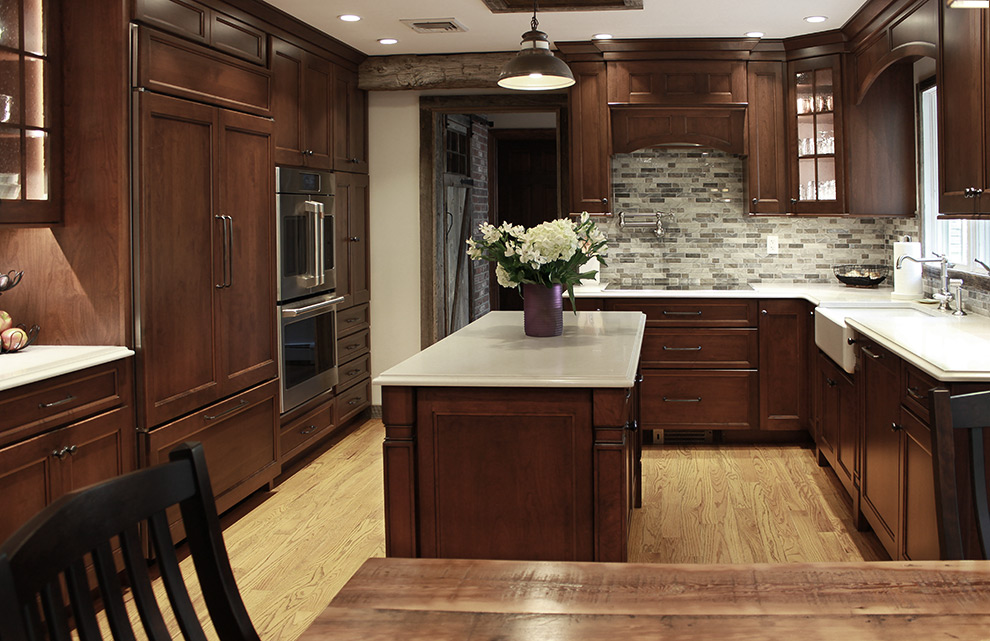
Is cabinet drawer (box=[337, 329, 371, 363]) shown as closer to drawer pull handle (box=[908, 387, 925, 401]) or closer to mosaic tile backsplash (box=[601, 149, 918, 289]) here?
mosaic tile backsplash (box=[601, 149, 918, 289])

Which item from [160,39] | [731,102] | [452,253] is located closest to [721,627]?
[160,39]

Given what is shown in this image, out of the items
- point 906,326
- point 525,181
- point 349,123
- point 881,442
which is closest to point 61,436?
point 881,442

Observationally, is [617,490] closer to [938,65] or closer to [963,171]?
[963,171]

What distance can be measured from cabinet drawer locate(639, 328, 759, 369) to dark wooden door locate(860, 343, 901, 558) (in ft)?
5.36

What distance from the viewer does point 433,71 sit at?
19.6 feet

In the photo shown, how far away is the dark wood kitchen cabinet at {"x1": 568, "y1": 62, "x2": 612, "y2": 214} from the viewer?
18.7 feet

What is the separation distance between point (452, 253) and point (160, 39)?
3837 mm

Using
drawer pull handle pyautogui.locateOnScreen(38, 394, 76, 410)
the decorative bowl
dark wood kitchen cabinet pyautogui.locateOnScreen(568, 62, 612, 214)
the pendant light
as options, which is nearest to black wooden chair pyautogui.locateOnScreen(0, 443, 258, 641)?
drawer pull handle pyautogui.locateOnScreen(38, 394, 76, 410)

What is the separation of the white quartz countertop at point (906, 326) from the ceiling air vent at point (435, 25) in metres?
1.67

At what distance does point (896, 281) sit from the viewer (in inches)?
197

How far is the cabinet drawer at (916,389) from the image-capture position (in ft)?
9.30

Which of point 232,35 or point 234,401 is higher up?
point 232,35

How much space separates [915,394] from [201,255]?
9.11 feet

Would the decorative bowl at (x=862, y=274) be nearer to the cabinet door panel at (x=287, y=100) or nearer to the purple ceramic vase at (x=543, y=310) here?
the purple ceramic vase at (x=543, y=310)
